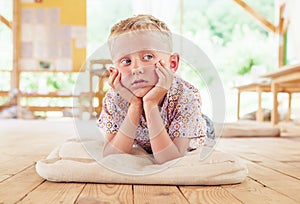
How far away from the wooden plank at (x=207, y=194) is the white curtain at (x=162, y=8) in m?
4.26

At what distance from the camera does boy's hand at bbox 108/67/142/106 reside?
1048 millimetres

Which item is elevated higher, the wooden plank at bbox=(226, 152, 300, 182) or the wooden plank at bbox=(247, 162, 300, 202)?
the wooden plank at bbox=(247, 162, 300, 202)

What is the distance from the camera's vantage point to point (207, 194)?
85 centimetres

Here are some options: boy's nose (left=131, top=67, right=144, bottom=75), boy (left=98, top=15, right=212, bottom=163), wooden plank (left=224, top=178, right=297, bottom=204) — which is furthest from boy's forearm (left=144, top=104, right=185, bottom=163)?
wooden plank (left=224, top=178, right=297, bottom=204)

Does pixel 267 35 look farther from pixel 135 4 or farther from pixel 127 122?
pixel 127 122

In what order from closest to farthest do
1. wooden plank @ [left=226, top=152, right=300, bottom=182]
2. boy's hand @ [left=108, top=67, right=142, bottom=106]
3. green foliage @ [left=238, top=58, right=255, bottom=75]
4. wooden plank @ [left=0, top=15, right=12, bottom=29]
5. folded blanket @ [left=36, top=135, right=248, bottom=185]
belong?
folded blanket @ [left=36, top=135, right=248, bottom=185] → boy's hand @ [left=108, top=67, right=142, bottom=106] → wooden plank @ [left=226, top=152, right=300, bottom=182] → wooden plank @ [left=0, top=15, right=12, bottom=29] → green foliage @ [left=238, top=58, right=255, bottom=75]

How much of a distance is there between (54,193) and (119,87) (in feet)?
1.20

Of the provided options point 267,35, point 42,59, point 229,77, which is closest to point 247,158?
point 42,59

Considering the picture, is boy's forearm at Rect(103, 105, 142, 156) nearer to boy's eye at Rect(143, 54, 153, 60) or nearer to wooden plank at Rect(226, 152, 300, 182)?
boy's eye at Rect(143, 54, 153, 60)

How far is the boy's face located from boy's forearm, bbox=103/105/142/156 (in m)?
0.07

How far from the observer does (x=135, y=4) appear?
5.54m

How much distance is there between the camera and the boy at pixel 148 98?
1.00m

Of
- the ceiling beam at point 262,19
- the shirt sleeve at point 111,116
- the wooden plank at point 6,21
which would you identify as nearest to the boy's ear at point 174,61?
the shirt sleeve at point 111,116

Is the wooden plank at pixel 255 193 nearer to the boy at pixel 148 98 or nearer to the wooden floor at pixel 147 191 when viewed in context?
the wooden floor at pixel 147 191
